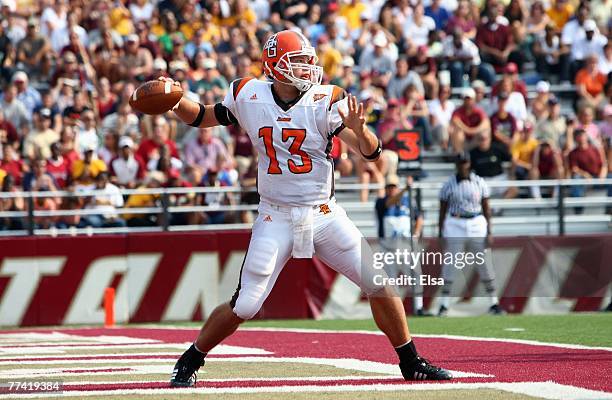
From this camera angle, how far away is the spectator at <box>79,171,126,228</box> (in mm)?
14945

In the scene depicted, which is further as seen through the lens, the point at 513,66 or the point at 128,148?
the point at 513,66

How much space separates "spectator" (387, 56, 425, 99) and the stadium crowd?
0.07 feet

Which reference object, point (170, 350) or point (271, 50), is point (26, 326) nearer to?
point (170, 350)

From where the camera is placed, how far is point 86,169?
15273 millimetres

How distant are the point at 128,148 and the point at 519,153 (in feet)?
17.3

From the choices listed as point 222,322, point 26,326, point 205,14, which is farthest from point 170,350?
point 205,14

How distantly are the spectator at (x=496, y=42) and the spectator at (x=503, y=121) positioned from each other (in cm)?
189

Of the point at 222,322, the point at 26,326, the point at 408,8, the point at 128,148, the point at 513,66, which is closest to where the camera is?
the point at 222,322

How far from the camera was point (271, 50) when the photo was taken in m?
7.02

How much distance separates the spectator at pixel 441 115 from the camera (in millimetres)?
17344

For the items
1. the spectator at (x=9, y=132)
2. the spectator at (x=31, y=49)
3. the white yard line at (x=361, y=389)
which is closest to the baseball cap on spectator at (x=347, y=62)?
the spectator at (x=31, y=49)

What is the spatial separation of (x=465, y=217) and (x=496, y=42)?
5.80m

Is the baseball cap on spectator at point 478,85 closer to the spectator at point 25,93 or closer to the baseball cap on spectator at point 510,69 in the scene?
the baseball cap on spectator at point 510,69

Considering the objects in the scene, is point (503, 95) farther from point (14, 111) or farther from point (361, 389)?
point (361, 389)
